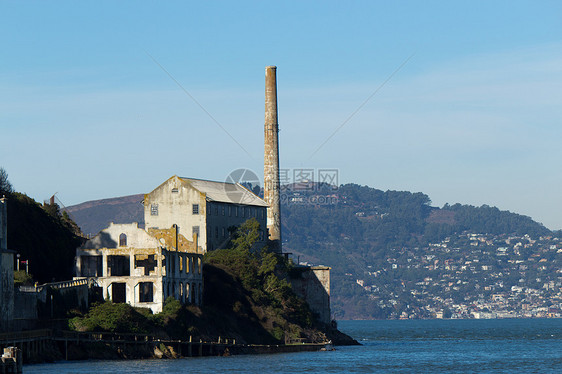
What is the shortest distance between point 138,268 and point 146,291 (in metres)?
2.35

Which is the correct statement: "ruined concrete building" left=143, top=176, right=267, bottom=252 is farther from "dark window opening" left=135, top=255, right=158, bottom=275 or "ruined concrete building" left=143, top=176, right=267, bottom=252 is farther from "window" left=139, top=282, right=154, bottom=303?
"window" left=139, top=282, right=154, bottom=303

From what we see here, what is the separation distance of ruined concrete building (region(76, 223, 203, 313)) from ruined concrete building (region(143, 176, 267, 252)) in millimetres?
9883

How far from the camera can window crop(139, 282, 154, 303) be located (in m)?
95.1

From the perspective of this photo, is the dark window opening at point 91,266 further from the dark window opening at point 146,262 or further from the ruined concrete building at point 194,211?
the ruined concrete building at point 194,211

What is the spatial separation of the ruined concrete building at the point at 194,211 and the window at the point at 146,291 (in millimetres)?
16569

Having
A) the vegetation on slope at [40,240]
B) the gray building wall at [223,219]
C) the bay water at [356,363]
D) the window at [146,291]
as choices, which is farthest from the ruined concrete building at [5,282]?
the gray building wall at [223,219]

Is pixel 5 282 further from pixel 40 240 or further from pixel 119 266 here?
pixel 119 266

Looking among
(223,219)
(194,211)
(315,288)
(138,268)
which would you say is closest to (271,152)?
(223,219)

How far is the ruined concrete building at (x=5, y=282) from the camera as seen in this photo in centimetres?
7600

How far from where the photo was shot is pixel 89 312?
3401 inches

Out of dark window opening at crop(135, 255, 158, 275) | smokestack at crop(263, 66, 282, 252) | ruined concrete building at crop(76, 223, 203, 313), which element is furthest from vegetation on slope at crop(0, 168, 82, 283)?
smokestack at crop(263, 66, 282, 252)

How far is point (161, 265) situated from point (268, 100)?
40.7m

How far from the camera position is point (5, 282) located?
252ft

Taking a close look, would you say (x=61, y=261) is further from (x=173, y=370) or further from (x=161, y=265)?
(x=173, y=370)
